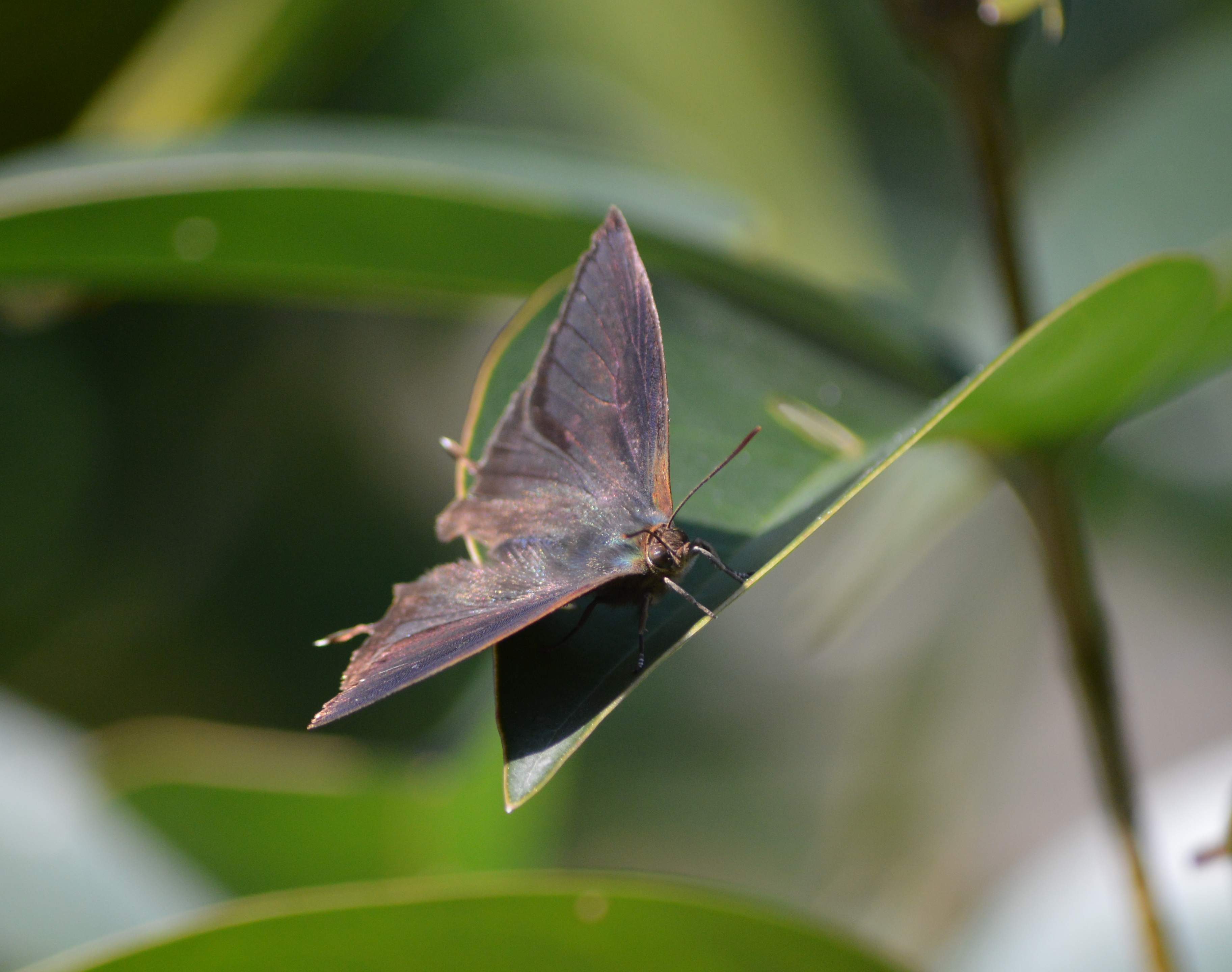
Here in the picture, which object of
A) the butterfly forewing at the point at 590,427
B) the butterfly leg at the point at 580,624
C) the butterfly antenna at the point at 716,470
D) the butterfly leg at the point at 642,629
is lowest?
the butterfly leg at the point at 642,629

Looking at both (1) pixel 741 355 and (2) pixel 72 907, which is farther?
(2) pixel 72 907

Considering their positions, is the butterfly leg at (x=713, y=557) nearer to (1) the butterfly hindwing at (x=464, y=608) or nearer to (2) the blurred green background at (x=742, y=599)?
(1) the butterfly hindwing at (x=464, y=608)

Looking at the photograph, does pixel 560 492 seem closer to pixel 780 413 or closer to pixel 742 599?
pixel 780 413

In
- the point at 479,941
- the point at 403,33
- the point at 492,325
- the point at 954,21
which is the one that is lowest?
the point at 479,941

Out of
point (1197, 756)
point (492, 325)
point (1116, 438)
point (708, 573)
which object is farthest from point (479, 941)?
point (492, 325)

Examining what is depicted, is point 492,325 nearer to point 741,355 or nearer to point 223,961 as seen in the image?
point 741,355

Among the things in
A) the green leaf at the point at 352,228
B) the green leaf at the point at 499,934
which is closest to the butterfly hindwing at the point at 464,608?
the green leaf at the point at 499,934

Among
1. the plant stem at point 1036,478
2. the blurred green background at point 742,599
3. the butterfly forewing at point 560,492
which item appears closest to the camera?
the butterfly forewing at point 560,492
